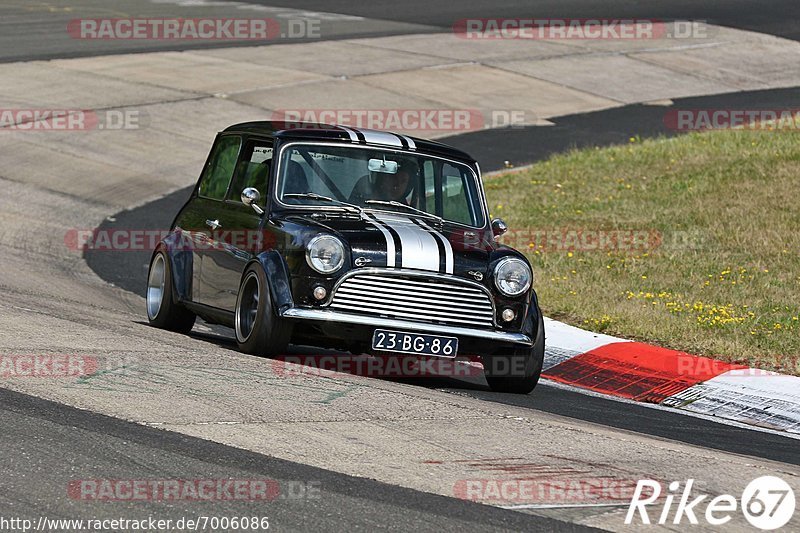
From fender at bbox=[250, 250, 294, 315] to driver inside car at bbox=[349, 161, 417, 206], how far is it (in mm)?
892

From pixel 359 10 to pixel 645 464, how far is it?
29.4 m

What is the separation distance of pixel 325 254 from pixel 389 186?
1.22m

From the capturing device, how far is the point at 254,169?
9.53 m

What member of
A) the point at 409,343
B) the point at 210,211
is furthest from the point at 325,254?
the point at 210,211

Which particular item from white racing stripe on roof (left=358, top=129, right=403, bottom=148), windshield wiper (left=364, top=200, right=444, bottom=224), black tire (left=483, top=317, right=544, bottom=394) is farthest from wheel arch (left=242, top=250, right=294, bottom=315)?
black tire (left=483, top=317, right=544, bottom=394)

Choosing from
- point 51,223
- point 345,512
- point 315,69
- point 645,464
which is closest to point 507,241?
point 51,223

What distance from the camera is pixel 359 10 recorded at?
34531 millimetres

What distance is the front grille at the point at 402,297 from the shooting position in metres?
8.20

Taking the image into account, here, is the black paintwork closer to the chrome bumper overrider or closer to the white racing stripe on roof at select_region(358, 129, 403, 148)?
the chrome bumper overrider

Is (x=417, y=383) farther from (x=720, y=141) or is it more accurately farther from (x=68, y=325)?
(x=720, y=141)

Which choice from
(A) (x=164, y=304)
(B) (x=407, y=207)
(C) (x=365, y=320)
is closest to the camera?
(C) (x=365, y=320)

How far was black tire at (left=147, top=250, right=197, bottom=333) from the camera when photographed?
10.1 metres

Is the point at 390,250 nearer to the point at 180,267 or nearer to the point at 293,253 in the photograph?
the point at 293,253

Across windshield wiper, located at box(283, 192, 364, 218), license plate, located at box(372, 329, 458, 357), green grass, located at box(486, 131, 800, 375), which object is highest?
windshield wiper, located at box(283, 192, 364, 218)
